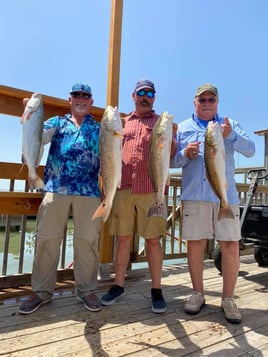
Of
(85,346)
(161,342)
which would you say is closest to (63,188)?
(85,346)

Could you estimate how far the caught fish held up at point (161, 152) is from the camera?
238 centimetres

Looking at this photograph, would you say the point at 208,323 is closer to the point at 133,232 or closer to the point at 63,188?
the point at 133,232

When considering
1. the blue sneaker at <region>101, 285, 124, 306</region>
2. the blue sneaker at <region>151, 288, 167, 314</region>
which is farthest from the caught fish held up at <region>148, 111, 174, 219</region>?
the blue sneaker at <region>101, 285, 124, 306</region>

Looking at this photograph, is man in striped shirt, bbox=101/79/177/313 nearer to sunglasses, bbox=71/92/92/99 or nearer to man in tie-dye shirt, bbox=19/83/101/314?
man in tie-dye shirt, bbox=19/83/101/314

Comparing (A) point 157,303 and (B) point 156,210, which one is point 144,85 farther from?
(A) point 157,303

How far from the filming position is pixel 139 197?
2828mm

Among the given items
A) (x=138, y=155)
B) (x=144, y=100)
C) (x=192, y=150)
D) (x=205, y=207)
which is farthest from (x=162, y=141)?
(x=205, y=207)

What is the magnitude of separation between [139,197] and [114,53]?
1708 mm

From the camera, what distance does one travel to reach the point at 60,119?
111 inches

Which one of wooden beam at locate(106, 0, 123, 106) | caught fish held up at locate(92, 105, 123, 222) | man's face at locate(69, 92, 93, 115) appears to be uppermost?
wooden beam at locate(106, 0, 123, 106)

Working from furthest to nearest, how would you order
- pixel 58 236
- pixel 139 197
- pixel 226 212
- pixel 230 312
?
pixel 139 197
pixel 58 236
pixel 230 312
pixel 226 212

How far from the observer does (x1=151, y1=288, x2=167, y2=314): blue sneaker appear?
2.70 metres

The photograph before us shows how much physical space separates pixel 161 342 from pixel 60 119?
1876 mm

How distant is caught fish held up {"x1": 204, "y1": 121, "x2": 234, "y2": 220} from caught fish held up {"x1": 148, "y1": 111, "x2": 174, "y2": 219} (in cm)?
28
